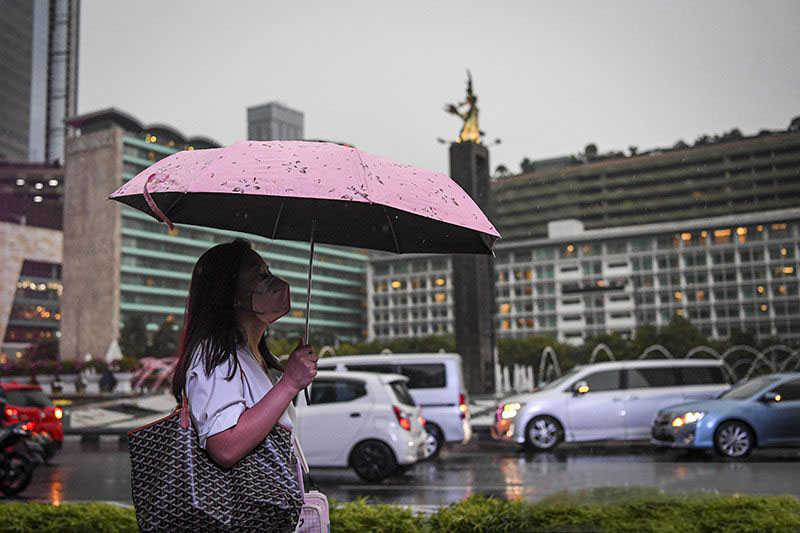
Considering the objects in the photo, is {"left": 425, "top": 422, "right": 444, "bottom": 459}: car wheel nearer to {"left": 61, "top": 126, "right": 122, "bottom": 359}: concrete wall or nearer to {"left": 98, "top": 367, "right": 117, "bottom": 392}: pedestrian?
{"left": 98, "top": 367, "right": 117, "bottom": 392}: pedestrian

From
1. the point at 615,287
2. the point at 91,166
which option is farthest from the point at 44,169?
the point at 615,287

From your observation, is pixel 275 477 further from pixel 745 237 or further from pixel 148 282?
pixel 745 237

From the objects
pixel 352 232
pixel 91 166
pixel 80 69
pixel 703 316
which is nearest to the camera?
pixel 352 232

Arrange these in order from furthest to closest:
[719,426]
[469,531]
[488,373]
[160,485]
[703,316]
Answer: [703,316], [488,373], [719,426], [469,531], [160,485]

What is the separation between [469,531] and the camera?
5109 mm

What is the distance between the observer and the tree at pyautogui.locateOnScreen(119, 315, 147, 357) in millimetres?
95975

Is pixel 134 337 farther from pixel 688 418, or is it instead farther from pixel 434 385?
pixel 688 418

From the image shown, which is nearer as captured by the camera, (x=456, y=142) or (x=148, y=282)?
(x=456, y=142)

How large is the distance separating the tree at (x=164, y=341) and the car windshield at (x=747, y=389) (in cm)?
8345

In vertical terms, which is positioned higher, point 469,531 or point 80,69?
point 80,69

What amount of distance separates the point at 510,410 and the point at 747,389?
4.22 metres

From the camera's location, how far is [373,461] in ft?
37.9

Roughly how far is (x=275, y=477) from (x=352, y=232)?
1.86 m

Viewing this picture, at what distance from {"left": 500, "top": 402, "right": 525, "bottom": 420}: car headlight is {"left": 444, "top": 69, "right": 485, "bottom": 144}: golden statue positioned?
15.9m
